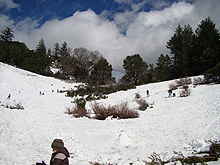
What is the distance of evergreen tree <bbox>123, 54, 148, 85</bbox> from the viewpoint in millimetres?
33156

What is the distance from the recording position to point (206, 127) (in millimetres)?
→ 4105

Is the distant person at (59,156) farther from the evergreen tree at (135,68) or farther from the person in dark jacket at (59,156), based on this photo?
the evergreen tree at (135,68)

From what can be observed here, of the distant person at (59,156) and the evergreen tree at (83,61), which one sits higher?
the evergreen tree at (83,61)

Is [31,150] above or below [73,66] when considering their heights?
below

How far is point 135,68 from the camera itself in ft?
111

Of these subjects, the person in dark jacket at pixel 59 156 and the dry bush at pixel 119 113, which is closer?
the person in dark jacket at pixel 59 156

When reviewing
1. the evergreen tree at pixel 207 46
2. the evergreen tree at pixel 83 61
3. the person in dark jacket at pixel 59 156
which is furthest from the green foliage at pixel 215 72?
the evergreen tree at pixel 83 61

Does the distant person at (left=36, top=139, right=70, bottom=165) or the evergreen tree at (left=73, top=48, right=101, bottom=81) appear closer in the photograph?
the distant person at (left=36, top=139, right=70, bottom=165)

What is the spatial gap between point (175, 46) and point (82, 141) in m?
42.2

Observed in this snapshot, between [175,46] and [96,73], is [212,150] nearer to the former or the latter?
[96,73]

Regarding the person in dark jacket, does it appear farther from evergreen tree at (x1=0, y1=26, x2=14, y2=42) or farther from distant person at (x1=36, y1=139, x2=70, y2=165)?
evergreen tree at (x1=0, y1=26, x2=14, y2=42)

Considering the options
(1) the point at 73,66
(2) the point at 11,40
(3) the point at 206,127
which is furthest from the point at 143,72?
(2) the point at 11,40

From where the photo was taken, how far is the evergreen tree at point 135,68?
1305 inches

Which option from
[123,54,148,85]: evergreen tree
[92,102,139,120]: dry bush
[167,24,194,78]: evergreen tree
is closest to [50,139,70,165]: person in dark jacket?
[92,102,139,120]: dry bush
